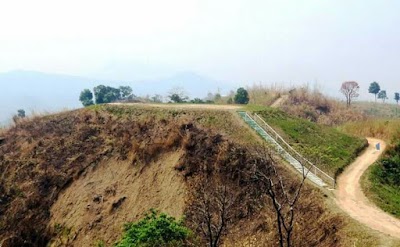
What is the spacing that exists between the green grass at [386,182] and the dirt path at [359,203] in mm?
495

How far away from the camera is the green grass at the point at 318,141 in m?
29.3

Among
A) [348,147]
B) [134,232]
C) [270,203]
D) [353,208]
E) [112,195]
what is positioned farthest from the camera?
[348,147]

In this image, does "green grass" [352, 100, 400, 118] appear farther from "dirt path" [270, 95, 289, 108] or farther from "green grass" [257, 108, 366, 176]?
"green grass" [257, 108, 366, 176]

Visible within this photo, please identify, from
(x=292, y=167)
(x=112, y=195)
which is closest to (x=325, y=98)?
(x=292, y=167)

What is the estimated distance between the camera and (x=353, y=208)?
2272 cm

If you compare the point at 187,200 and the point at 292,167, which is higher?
the point at 292,167

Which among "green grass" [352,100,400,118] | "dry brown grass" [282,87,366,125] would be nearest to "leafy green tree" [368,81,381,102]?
"green grass" [352,100,400,118]

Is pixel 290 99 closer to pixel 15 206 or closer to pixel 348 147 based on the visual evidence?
pixel 348 147

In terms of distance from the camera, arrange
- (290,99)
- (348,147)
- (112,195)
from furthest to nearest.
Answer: (290,99) < (348,147) < (112,195)

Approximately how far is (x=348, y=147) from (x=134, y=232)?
826 inches

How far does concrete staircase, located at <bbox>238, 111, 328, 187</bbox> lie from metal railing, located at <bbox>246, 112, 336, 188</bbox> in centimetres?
25

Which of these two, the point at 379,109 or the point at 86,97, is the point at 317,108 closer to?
the point at 379,109

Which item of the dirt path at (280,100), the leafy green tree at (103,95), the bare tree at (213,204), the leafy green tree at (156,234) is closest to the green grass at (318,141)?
the bare tree at (213,204)

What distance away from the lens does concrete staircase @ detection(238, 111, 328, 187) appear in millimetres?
26306
